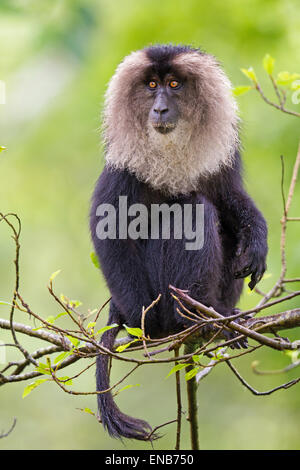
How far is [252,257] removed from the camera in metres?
3.67

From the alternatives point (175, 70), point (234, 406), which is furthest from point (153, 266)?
point (234, 406)

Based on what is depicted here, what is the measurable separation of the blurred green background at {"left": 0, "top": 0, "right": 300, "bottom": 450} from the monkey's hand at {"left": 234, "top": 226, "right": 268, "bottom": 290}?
209cm

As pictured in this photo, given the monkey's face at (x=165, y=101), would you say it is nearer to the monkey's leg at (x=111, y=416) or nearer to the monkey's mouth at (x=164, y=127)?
the monkey's mouth at (x=164, y=127)

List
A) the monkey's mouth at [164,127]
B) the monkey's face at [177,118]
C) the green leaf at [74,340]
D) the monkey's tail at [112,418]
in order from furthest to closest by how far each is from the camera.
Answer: the monkey's face at [177,118] → the monkey's mouth at [164,127] → the monkey's tail at [112,418] → the green leaf at [74,340]

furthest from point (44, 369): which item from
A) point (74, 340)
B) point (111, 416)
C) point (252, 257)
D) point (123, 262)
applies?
point (252, 257)

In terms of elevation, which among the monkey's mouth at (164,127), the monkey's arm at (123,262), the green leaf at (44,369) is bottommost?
the green leaf at (44,369)

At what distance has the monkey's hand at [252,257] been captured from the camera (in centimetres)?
366

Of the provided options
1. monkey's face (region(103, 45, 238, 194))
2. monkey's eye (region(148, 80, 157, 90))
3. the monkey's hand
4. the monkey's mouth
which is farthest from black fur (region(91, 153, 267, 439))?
monkey's eye (region(148, 80, 157, 90))

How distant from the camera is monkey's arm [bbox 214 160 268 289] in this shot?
3672 mm

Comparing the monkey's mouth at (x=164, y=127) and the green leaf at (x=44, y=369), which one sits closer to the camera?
the green leaf at (x=44, y=369)

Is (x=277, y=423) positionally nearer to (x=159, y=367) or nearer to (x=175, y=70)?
(x=159, y=367)

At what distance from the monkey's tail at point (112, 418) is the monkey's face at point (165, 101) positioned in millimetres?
1199

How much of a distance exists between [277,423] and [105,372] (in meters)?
4.64

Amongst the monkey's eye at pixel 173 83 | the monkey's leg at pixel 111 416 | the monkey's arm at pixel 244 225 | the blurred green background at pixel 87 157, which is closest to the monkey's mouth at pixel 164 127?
the monkey's eye at pixel 173 83
